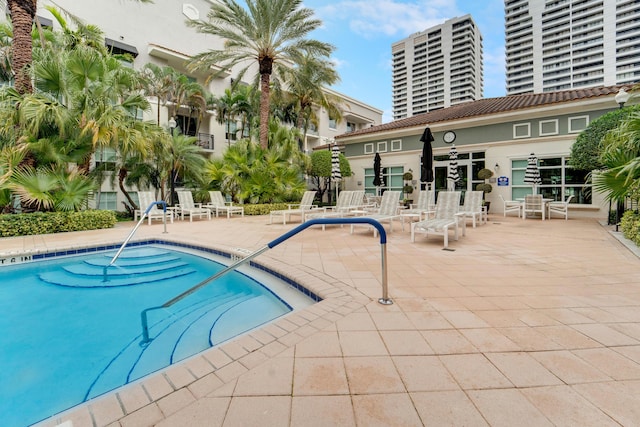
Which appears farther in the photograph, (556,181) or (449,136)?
(449,136)

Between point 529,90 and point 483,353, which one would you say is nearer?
point 483,353

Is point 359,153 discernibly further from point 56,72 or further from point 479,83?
point 479,83

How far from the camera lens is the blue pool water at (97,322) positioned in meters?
2.50

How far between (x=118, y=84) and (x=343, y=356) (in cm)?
1132

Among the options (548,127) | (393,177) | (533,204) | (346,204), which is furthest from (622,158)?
(393,177)

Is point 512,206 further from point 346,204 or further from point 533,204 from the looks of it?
point 346,204

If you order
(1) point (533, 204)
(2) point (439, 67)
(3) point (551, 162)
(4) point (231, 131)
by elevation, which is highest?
(2) point (439, 67)

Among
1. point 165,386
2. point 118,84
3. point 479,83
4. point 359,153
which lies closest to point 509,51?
point 479,83

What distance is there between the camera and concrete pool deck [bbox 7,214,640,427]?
1631 mm

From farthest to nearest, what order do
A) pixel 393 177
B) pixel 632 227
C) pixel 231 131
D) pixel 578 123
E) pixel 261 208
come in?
pixel 231 131
pixel 393 177
pixel 261 208
pixel 578 123
pixel 632 227

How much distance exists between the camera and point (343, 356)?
221 centimetres

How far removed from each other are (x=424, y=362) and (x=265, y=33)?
586 inches

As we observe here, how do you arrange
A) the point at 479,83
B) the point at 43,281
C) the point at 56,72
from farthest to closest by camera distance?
1. the point at 479,83
2. the point at 56,72
3. the point at 43,281

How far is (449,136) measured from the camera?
1623 centimetres
